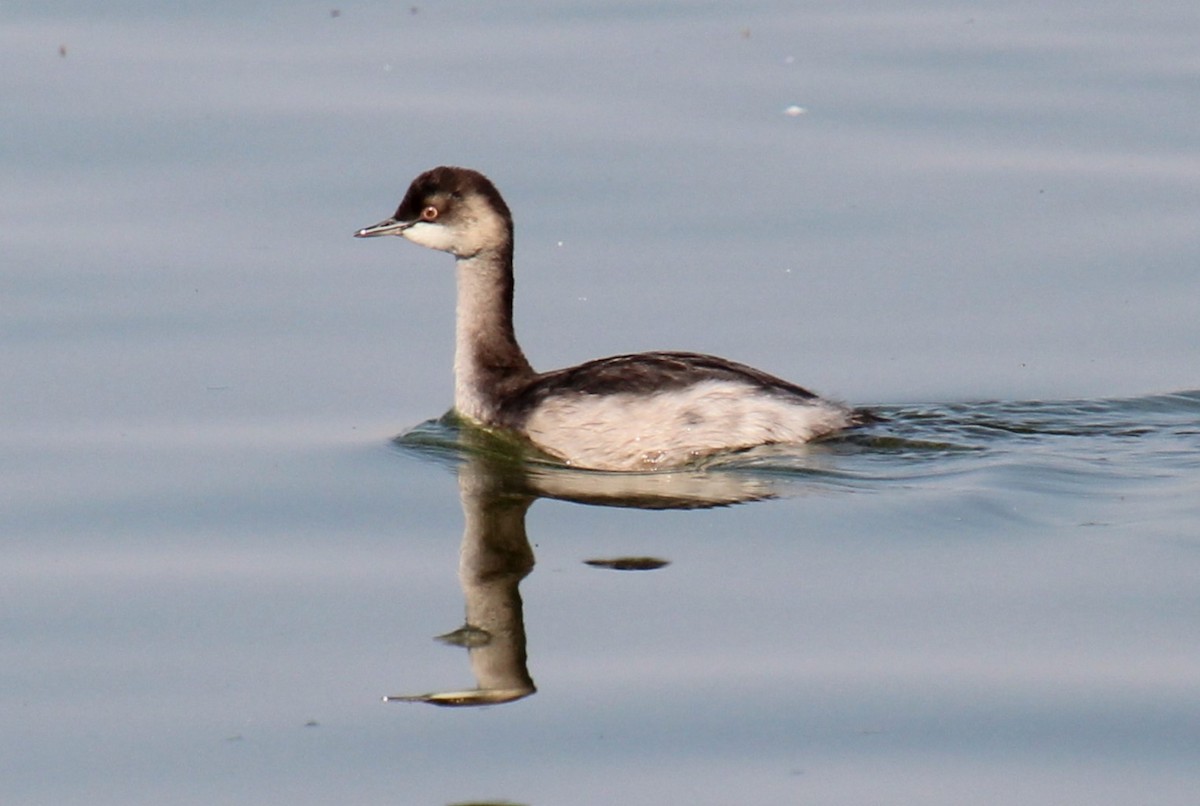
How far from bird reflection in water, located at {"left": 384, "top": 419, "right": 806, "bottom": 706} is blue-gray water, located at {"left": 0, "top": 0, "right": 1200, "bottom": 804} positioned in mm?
29

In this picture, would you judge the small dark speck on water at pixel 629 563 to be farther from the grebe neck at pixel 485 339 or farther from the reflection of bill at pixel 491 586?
the grebe neck at pixel 485 339

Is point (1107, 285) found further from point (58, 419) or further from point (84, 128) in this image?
point (84, 128)

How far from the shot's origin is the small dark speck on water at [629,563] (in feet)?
24.7

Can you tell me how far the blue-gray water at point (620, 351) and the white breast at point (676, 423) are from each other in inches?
5.1

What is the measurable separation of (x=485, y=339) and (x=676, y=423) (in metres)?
1.07

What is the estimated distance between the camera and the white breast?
355 inches

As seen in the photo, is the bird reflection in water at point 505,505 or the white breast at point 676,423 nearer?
the bird reflection in water at point 505,505

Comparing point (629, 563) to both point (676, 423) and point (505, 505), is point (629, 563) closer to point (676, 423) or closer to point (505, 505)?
point (505, 505)

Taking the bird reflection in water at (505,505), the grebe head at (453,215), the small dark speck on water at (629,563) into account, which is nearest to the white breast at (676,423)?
the bird reflection in water at (505,505)

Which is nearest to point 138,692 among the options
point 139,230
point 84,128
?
point 139,230

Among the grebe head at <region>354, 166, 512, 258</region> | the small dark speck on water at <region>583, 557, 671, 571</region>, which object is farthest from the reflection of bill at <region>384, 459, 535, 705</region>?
the grebe head at <region>354, 166, 512, 258</region>

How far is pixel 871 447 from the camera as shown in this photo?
29.7ft

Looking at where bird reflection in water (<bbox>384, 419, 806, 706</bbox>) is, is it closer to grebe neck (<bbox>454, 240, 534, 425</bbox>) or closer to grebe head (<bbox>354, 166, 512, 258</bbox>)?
grebe neck (<bbox>454, 240, 534, 425</bbox>)

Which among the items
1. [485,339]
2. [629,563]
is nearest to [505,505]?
[629,563]
